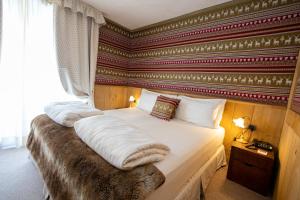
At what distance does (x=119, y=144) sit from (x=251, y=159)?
59.5 inches

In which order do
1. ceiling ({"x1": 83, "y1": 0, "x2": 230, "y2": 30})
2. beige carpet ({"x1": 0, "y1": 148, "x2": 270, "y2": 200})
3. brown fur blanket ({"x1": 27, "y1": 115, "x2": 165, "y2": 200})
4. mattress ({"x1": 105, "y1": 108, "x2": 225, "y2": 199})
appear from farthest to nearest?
ceiling ({"x1": 83, "y1": 0, "x2": 230, "y2": 30}) → beige carpet ({"x1": 0, "y1": 148, "x2": 270, "y2": 200}) → mattress ({"x1": 105, "y1": 108, "x2": 225, "y2": 199}) → brown fur blanket ({"x1": 27, "y1": 115, "x2": 165, "y2": 200})

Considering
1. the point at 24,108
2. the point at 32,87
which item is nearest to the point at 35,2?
the point at 32,87

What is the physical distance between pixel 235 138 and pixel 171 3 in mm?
2177

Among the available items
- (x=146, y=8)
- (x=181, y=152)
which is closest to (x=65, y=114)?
(x=181, y=152)

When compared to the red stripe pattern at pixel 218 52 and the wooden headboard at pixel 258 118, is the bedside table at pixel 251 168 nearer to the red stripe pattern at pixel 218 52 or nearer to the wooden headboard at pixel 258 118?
the wooden headboard at pixel 258 118

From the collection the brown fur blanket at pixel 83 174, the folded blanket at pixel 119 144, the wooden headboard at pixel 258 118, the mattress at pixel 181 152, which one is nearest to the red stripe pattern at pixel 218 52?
the wooden headboard at pixel 258 118

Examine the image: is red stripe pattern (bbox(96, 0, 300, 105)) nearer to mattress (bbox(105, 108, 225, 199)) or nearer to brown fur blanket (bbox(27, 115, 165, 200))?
mattress (bbox(105, 108, 225, 199))

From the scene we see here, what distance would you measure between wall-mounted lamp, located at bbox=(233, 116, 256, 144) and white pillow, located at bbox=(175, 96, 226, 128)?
0.78 ft

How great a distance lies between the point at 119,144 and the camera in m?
0.97

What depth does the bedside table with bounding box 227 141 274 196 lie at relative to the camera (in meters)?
1.53

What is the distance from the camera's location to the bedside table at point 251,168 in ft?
5.03

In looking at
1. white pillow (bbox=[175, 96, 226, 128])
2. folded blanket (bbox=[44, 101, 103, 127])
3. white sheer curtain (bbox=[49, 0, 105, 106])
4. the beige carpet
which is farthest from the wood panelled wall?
white sheer curtain (bbox=[49, 0, 105, 106])

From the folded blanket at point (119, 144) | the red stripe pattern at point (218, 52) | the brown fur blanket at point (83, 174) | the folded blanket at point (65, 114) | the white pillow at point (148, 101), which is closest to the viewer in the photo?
the brown fur blanket at point (83, 174)

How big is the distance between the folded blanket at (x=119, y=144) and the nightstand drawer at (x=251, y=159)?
1075mm
